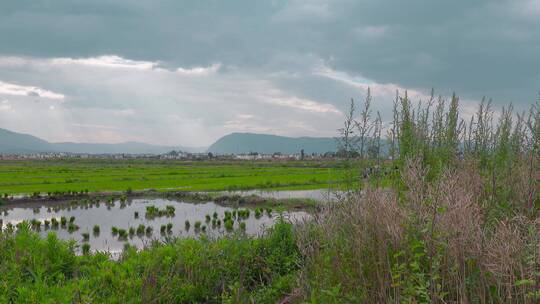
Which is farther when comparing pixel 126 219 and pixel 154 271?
pixel 126 219

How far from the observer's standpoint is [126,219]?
25.3m

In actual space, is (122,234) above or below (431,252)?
below

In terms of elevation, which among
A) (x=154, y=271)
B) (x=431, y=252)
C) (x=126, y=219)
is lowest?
(x=126, y=219)

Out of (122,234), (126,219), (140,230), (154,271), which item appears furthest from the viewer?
(126,219)

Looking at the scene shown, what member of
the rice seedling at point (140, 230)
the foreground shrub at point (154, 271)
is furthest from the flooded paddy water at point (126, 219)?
the foreground shrub at point (154, 271)

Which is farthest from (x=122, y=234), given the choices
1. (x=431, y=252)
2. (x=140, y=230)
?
(x=431, y=252)

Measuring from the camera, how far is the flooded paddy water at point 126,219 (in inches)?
795

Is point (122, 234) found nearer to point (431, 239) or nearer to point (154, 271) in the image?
point (154, 271)

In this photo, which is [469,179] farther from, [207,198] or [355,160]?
[207,198]

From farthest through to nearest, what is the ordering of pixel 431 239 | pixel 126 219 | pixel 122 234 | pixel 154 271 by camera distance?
1. pixel 126 219
2. pixel 122 234
3. pixel 154 271
4. pixel 431 239

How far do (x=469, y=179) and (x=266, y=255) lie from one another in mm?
4611

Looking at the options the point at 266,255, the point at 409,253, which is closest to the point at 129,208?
the point at 266,255

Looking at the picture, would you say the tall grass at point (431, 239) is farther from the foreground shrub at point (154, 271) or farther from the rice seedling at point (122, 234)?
the rice seedling at point (122, 234)

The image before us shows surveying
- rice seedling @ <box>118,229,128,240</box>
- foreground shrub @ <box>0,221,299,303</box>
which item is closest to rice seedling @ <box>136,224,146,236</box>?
rice seedling @ <box>118,229,128,240</box>
